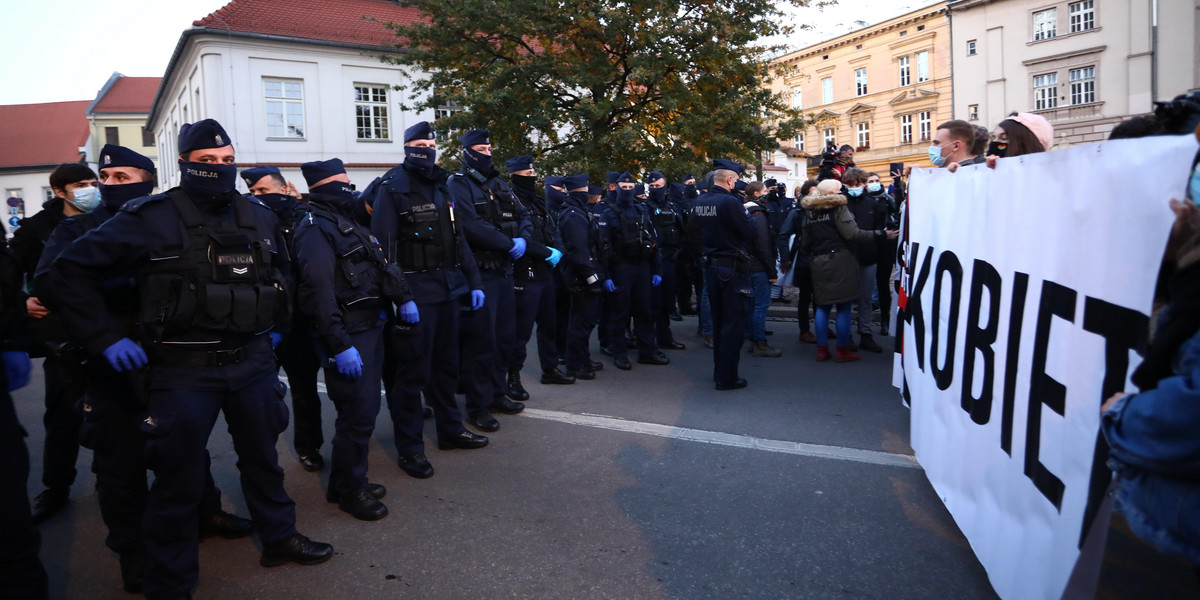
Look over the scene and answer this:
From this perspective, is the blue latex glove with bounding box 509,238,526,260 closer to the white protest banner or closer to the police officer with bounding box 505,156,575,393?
the police officer with bounding box 505,156,575,393

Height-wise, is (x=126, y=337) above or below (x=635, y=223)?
below

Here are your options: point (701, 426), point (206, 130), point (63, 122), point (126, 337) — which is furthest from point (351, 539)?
point (63, 122)

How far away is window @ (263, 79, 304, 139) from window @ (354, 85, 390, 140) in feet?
7.30

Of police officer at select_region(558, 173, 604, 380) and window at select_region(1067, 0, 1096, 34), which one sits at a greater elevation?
window at select_region(1067, 0, 1096, 34)

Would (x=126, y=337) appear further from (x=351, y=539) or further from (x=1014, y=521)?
(x=1014, y=521)

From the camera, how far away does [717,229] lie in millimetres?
6914

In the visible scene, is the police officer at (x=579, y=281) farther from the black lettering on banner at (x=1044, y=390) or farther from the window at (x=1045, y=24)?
the window at (x=1045, y=24)

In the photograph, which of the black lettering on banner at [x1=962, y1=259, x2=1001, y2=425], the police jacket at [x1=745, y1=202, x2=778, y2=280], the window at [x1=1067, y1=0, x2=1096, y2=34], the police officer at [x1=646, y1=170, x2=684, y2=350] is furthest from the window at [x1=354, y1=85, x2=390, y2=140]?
the window at [x1=1067, y1=0, x2=1096, y2=34]

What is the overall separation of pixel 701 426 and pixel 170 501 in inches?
140

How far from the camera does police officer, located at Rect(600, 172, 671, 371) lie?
27.5 feet

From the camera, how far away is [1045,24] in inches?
1586

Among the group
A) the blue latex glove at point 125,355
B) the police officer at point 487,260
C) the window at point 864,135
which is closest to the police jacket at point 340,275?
the blue latex glove at point 125,355

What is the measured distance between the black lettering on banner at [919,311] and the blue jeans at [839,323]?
11.3 feet

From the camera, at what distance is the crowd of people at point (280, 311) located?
3.17 metres
